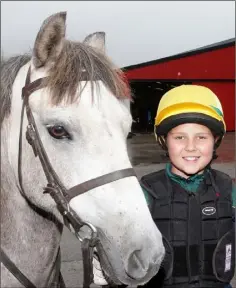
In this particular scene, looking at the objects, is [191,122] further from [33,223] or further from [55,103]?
[33,223]

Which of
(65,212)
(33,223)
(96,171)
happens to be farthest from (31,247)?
(96,171)

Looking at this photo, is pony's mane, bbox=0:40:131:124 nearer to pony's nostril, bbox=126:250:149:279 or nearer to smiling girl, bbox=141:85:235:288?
smiling girl, bbox=141:85:235:288

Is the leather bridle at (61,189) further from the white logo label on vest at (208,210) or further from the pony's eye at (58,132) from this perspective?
the white logo label on vest at (208,210)

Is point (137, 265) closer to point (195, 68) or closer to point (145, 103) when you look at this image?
point (195, 68)

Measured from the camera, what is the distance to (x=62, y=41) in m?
2.11

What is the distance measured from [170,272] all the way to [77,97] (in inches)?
40.9

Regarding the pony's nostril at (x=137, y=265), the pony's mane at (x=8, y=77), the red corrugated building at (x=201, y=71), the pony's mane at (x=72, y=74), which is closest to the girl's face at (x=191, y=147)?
the pony's mane at (x=72, y=74)

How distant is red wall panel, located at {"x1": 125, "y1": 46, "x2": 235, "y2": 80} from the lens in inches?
936

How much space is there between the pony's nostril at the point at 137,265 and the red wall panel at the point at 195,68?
2196 centimetres

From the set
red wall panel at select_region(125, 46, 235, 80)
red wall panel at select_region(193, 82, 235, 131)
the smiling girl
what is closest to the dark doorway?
red wall panel at select_region(125, 46, 235, 80)

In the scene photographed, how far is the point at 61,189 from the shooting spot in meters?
2.03

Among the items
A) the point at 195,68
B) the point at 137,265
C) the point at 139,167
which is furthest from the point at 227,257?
the point at 195,68

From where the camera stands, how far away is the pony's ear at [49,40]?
1.98 meters

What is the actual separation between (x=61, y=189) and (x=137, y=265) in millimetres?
514
